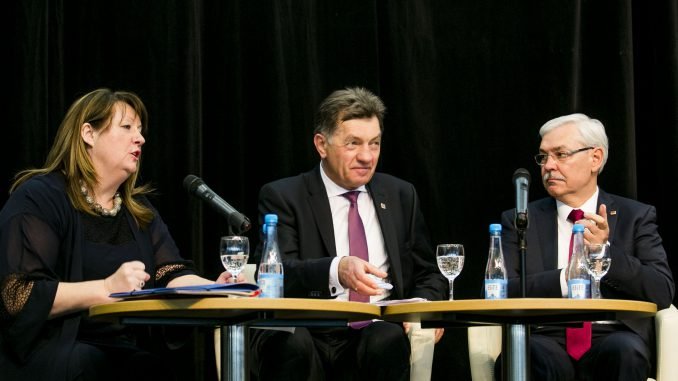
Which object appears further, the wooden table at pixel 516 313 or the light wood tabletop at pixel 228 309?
the wooden table at pixel 516 313

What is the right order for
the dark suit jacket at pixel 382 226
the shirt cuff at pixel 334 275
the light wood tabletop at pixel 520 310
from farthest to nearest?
the dark suit jacket at pixel 382 226 → the shirt cuff at pixel 334 275 → the light wood tabletop at pixel 520 310

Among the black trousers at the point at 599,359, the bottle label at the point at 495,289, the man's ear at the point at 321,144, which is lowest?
the black trousers at the point at 599,359

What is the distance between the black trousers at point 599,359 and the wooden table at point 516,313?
1.42ft

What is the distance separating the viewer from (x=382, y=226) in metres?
4.47

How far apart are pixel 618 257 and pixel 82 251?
199cm

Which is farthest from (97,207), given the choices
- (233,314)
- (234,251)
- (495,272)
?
(495,272)

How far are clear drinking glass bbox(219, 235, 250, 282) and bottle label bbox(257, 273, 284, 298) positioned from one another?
3.5 inches

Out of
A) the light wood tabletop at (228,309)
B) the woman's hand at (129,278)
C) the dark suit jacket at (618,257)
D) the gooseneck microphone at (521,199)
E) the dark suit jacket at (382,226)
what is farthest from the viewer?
the dark suit jacket at (382,226)

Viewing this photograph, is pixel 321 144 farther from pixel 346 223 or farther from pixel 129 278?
pixel 129 278

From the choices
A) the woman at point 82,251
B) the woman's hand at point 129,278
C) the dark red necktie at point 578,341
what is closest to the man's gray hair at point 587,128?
the dark red necktie at point 578,341

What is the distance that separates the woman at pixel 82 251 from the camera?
3553 mm

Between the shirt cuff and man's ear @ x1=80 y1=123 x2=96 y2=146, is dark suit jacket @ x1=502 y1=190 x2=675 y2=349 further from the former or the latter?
man's ear @ x1=80 y1=123 x2=96 y2=146

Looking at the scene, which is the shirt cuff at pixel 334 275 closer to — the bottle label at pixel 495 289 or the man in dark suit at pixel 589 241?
the bottle label at pixel 495 289

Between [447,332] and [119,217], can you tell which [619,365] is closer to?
[447,332]
